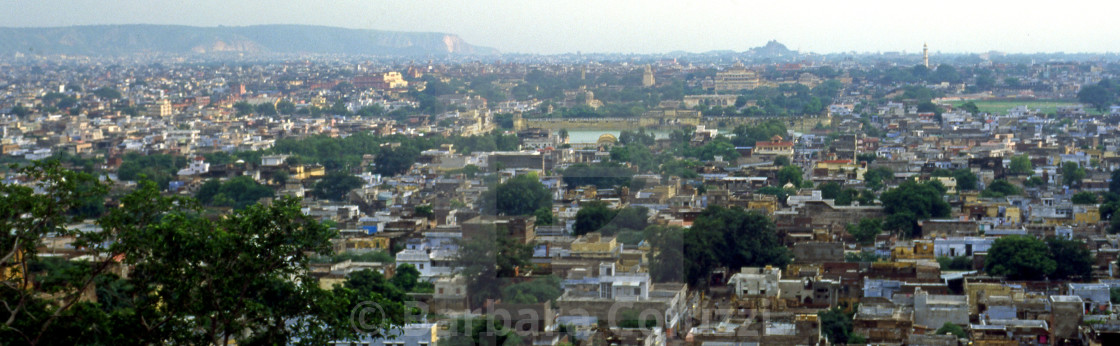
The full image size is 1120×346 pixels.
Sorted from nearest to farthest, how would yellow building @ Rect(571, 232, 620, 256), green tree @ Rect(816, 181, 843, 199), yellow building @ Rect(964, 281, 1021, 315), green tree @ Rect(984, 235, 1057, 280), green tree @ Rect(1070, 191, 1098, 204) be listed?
1. yellow building @ Rect(964, 281, 1021, 315)
2. green tree @ Rect(984, 235, 1057, 280)
3. yellow building @ Rect(571, 232, 620, 256)
4. green tree @ Rect(1070, 191, 1098, 204)
5. green tree @ Rect(816, 181, 843, 199)

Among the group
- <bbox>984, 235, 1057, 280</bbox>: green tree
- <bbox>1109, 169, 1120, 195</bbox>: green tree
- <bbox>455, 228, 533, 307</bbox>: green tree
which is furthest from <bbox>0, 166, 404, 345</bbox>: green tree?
<bbox>1109, 169, 1120, 195</bbox>: green tree

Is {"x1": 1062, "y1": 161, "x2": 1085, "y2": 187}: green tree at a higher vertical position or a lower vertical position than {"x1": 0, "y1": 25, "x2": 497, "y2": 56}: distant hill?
higher

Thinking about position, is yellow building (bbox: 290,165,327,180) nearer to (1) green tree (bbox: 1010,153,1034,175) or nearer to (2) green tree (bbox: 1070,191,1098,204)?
(1) green tree (bbox: 1010,153,1034,175)

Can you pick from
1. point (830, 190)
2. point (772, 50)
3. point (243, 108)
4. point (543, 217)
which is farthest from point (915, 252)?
point (772, 50)

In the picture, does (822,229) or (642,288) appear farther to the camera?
(822,229)

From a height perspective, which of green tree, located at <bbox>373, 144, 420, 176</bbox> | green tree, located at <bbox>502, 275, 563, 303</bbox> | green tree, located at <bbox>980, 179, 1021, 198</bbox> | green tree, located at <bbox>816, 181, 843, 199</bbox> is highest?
green tree, located at <bbox>502, 275, 563, 303</bbox>

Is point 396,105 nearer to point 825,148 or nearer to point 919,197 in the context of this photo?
point 825,148

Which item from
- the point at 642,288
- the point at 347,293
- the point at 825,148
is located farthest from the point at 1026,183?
the point at 347,293
